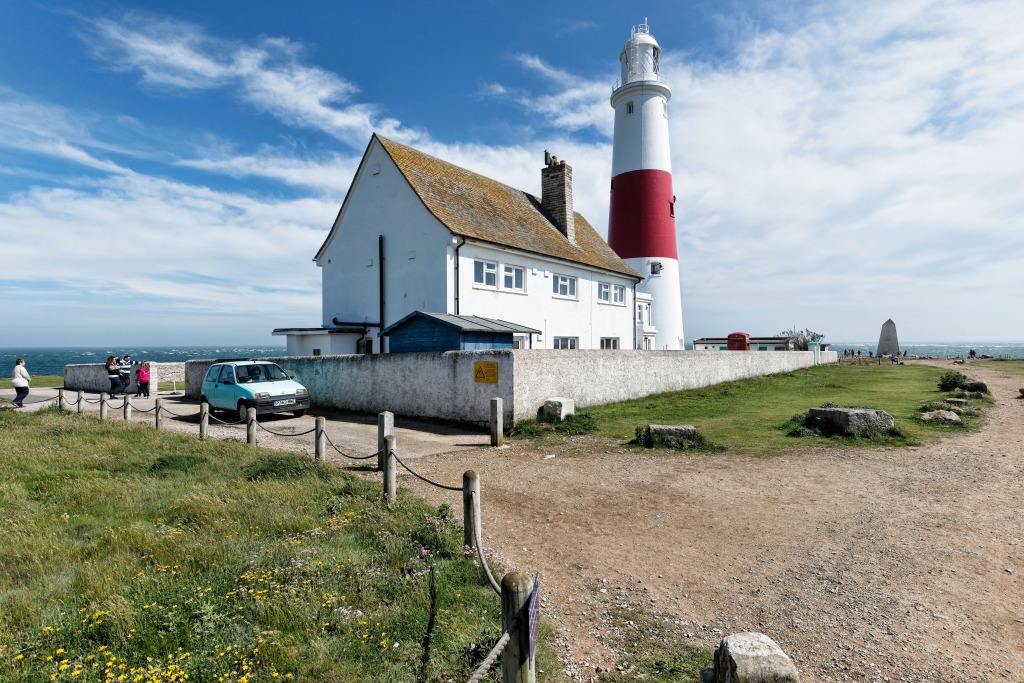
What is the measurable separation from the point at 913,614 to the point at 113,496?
10.0 meters

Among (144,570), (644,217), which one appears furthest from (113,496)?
(644,217)

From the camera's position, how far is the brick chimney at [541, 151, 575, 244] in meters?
29.6

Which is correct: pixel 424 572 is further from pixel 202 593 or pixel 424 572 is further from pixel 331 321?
pixel 331 321

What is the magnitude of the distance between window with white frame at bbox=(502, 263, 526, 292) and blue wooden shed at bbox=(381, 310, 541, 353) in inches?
186

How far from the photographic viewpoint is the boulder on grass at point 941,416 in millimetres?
13852

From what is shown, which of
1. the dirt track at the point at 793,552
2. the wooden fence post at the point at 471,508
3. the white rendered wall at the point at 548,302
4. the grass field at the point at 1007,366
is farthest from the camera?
the grass field at the point at 1007,366

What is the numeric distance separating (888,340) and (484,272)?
5550cm

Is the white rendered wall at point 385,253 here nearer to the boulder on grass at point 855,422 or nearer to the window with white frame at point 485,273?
the window with white frame at point 485,273

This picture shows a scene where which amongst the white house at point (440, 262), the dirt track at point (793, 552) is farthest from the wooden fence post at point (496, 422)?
the white house at point (440, 262)

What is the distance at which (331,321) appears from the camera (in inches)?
1013

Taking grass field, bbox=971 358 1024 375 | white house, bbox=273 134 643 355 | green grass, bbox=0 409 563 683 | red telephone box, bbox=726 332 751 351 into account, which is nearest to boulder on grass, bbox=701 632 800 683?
green grass, bbox=0 409 563 683

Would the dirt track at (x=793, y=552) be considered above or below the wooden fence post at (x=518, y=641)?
below

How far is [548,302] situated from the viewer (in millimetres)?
25672

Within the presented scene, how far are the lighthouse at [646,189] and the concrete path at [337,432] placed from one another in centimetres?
2065
